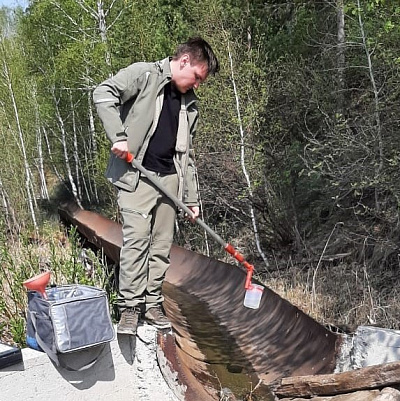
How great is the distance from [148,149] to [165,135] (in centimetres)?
14

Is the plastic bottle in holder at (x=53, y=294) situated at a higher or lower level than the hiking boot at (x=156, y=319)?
higher

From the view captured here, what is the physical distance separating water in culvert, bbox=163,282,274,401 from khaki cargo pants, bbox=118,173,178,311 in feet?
2.89

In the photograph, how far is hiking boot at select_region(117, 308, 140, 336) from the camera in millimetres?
3078

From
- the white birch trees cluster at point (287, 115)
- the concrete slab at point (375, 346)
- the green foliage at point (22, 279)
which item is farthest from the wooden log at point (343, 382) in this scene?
the white birch trees cluster at point (287, 115)

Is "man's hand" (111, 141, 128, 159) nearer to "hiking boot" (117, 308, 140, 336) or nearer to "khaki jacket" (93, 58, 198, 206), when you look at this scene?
"khaki jacket" (93, 58, 198, 206)

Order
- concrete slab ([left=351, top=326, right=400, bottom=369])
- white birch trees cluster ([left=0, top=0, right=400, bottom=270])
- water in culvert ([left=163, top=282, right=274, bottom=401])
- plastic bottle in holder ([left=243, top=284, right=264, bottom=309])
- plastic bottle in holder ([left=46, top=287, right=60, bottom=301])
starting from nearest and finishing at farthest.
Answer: plastic bottle in holder ([left=46, top=287, right=60, bottom=301]) < concrete slab ([left=351, top=326, right=400, bottom=369]) < plastic bottle in holder ([left=243, top=284, right=264, bottom=309]) < water in culvert ([left=163, top=282, right=274, bottom=401]) < white birch trees cluster ([left=0, top=0, right=400, bottom=270])

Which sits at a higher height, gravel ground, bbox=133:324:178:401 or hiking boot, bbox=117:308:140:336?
hiking boot, bbox=117:308:140:336

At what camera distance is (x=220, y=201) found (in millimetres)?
9969

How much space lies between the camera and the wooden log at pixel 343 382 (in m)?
2.91

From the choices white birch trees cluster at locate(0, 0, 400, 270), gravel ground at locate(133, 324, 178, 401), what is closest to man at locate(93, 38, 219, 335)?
gravel ground at locate(133, 324, 178, 401)

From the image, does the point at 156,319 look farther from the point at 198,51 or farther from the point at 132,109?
the point at 198,51

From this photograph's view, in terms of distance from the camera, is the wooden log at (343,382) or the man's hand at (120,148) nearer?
the wooden log at (343,382)

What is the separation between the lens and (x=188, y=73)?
10.5ft

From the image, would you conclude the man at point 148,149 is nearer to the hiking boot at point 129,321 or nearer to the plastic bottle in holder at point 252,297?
the hiking boot at point 129,321
